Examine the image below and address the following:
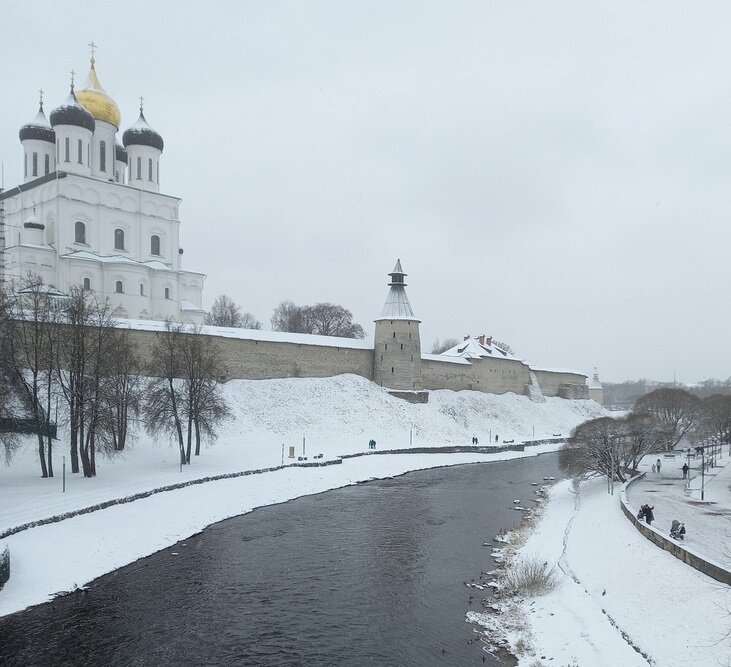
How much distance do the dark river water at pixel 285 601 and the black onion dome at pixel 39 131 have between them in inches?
1225

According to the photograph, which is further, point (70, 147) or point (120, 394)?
point (70, 147)

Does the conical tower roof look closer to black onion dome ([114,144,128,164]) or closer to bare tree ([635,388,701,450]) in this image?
bare tree ([635,388,701,450])

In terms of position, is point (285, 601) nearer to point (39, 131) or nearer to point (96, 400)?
point (96, 400)

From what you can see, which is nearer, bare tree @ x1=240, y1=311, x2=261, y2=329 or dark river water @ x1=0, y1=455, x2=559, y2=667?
dark river water @ x1=0, y1=455, x2=559, y2=667

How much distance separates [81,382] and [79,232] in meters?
22.7

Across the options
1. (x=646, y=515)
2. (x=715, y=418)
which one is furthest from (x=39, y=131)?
(x=715, y=418)

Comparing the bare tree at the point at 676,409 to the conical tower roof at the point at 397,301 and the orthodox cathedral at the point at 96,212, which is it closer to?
the conical tower roof at the point at 397,301

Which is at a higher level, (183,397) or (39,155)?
(39,155)

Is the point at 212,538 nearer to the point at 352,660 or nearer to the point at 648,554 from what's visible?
the point at 352,660

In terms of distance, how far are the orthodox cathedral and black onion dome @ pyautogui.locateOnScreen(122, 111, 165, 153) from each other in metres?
0.06

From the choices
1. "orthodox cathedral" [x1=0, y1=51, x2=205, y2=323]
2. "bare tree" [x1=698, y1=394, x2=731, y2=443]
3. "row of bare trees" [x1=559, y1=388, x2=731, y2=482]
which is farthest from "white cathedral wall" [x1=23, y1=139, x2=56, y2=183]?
"bare tree" [x1=698, y1=394, x2=731, y2=443]

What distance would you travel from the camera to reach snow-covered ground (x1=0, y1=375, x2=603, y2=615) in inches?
523

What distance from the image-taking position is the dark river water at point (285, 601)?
30.8 feet

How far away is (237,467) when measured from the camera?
23562 mm
